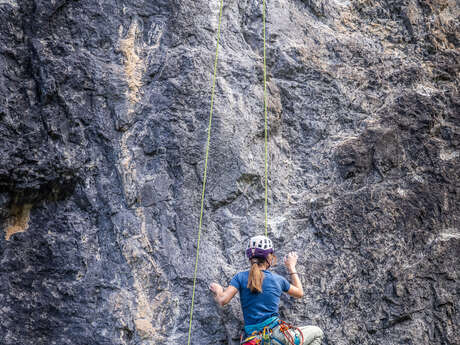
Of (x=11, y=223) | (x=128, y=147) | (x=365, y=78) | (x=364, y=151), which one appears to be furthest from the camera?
(x=365, y=78)

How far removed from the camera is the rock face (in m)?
4.71

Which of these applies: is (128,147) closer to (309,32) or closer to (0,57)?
(0,57)

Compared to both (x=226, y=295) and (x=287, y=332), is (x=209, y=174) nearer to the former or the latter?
(x=226, y=295)

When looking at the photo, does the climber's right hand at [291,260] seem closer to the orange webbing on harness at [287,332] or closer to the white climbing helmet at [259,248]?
the white climbing helmet at [259,248]

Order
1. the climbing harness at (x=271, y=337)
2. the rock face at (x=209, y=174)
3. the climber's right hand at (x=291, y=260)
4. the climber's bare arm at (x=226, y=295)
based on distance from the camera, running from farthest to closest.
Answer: the climber's right hand at (x=291, y=260)
the rock face at (x=209, y=174)
the climber's bare arm at (x=226, y=295)
the climbing harness at (x=271, y=337)

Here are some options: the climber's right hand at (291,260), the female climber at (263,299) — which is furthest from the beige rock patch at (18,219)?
the climber's right hand at (291,260)

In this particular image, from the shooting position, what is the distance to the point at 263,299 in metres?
4.43

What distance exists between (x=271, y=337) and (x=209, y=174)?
1739 millimetres

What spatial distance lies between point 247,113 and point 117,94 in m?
1.40

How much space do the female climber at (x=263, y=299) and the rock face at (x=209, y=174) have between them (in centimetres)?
34

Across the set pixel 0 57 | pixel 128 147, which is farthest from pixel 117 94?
pixel 0 57

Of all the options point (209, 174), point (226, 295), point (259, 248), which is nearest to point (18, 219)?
point (209, 174)

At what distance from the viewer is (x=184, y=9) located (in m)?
5.54

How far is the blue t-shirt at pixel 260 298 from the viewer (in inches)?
174
